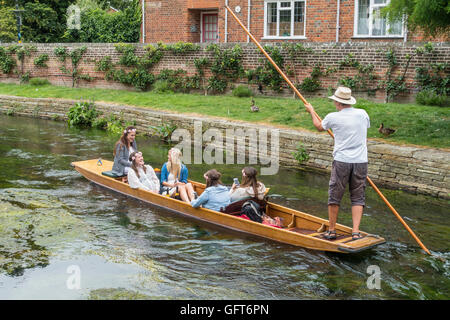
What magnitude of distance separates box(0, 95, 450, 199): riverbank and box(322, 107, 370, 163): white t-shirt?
3.76 meters

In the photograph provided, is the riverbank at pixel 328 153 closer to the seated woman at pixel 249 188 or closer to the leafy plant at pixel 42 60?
the seated woman at pixel 249 188

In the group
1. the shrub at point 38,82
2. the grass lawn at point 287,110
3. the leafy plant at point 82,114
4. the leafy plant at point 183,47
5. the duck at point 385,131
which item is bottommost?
the leafy plant at point 82,114

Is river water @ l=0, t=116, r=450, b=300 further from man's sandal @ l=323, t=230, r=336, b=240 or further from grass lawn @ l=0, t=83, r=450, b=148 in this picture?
grass lawn @ l=0, t=83, r=450, b=148

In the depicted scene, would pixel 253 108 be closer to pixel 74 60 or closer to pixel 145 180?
pixel 145 180

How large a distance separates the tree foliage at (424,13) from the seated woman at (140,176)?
585 centimetres

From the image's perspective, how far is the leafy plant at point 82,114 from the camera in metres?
18.2

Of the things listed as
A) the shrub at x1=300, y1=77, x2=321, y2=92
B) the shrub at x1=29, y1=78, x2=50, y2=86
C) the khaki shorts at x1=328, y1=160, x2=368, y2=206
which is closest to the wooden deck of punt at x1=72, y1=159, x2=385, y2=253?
the khaki shorts at x1=328, y1=160, x2=368, y2=206

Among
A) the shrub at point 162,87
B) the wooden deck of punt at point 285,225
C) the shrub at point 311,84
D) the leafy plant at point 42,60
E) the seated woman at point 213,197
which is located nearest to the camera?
the wooden deck of punt at point 285,225

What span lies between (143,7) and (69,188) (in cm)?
1459

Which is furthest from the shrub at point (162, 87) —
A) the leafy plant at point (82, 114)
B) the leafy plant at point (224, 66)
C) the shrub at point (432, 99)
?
the shrub at point (432, 99)

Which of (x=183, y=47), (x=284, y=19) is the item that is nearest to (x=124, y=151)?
(x=183, y=47)

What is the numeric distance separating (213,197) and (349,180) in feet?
7.49

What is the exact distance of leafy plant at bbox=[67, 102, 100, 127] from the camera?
1820cm
